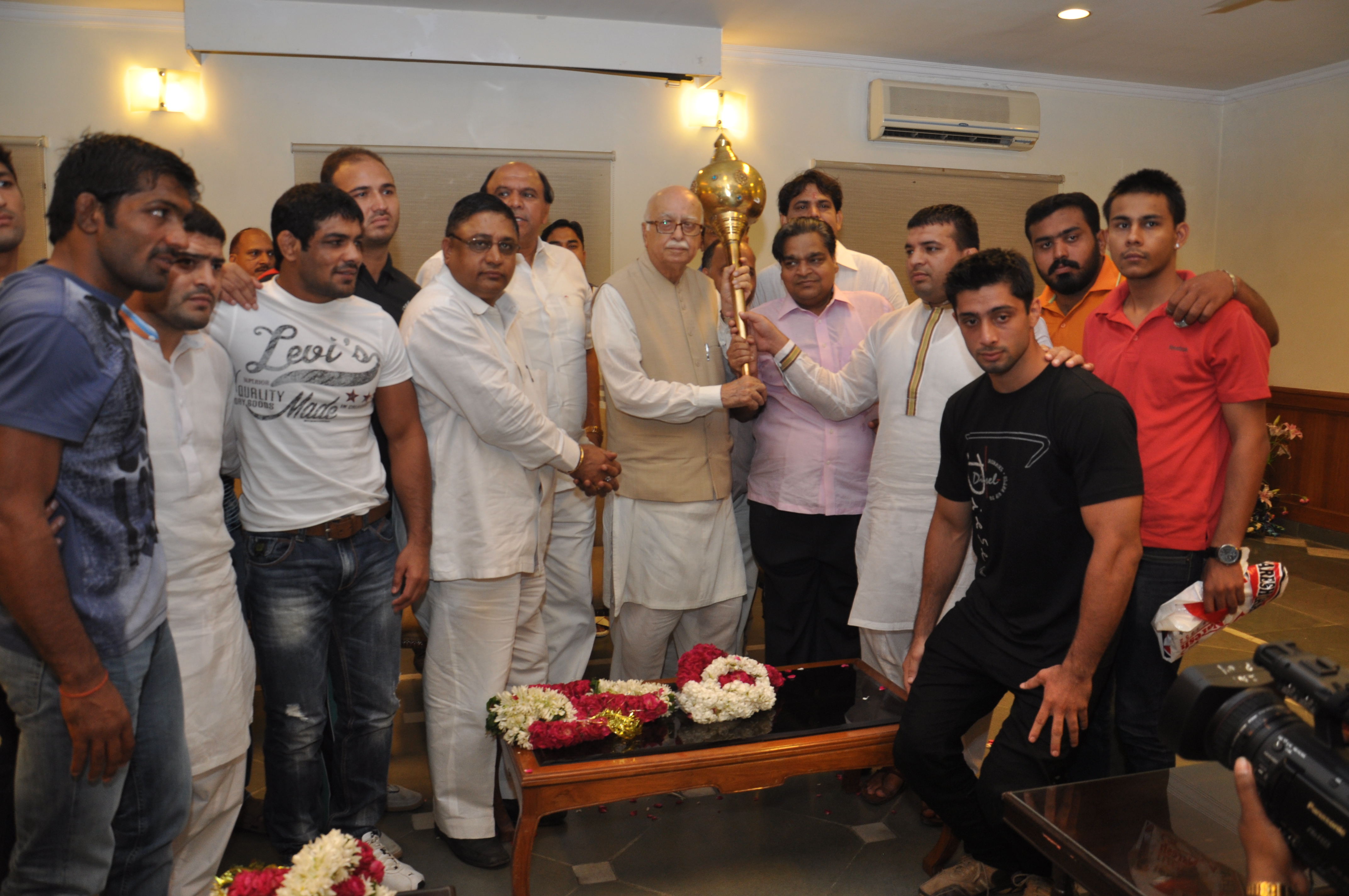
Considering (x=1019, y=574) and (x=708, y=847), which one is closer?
(x=1019, y=574)

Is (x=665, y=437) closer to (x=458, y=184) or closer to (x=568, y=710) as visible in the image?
(x=568, y=710)

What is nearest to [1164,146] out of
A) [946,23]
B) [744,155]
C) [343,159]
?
[946,23]

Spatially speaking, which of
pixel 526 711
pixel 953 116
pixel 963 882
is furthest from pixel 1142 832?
pixel 953 116

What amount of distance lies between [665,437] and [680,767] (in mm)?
1270

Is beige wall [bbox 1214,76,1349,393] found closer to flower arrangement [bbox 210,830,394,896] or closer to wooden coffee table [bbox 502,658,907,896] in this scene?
wooden coffee table [bbox 502,658,907,896]

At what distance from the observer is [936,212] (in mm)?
3164

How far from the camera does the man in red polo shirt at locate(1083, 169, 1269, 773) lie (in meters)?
2.60

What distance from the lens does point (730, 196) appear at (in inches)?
142

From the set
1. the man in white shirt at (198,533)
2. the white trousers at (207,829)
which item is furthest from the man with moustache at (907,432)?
the white trousers at (207,829)

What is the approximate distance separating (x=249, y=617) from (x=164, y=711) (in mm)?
707

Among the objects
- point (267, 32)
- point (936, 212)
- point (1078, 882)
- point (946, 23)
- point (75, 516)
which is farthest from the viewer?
point (946, 23)

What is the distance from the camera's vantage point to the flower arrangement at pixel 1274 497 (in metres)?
7.47

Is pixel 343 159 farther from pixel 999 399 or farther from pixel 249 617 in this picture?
Result: pixel 999 399

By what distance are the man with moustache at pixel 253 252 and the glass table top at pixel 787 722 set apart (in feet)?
9.31
